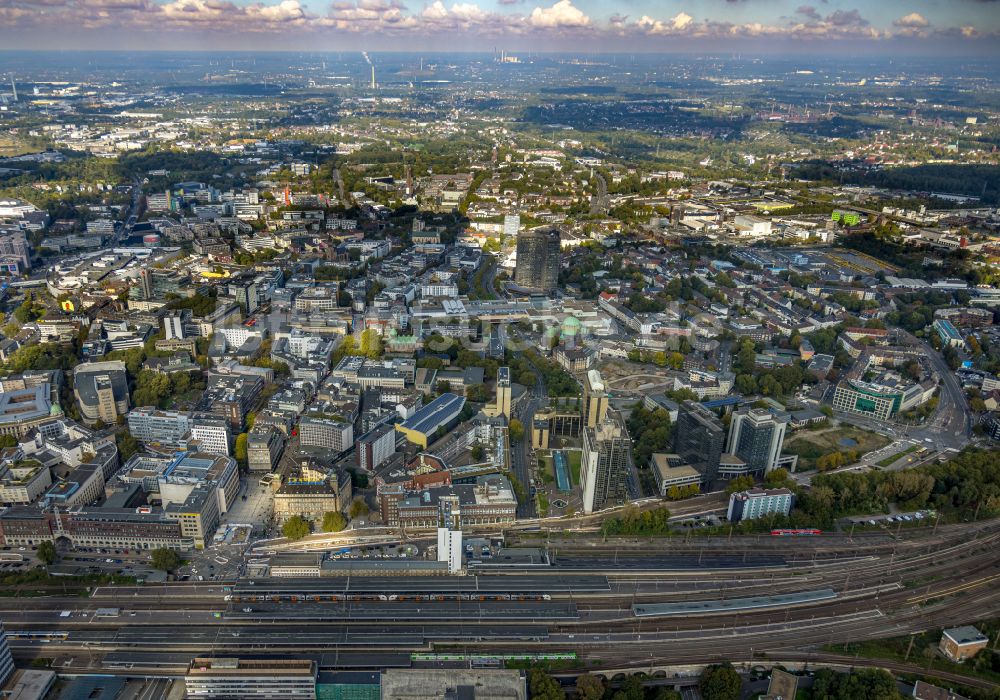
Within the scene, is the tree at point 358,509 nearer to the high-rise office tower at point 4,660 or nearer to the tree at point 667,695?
the high-rise office tower at point 4,660

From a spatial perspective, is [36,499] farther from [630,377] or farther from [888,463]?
[888,463]

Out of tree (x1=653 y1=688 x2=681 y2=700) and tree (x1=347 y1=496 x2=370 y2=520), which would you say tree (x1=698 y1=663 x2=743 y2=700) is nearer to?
tree (x1=653 y1=688 x2=681 y2=700)

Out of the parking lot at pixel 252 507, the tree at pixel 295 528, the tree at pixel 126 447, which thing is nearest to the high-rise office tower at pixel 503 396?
Answer: the parking lot at pixel 252 507

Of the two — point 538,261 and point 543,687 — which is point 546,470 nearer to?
point 543,687

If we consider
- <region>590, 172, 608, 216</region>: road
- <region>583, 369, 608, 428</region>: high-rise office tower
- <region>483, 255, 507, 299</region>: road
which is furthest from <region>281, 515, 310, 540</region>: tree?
<region>590, 172, 608, 216</region>: road

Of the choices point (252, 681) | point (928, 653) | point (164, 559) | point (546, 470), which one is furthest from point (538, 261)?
point (252, 681)
